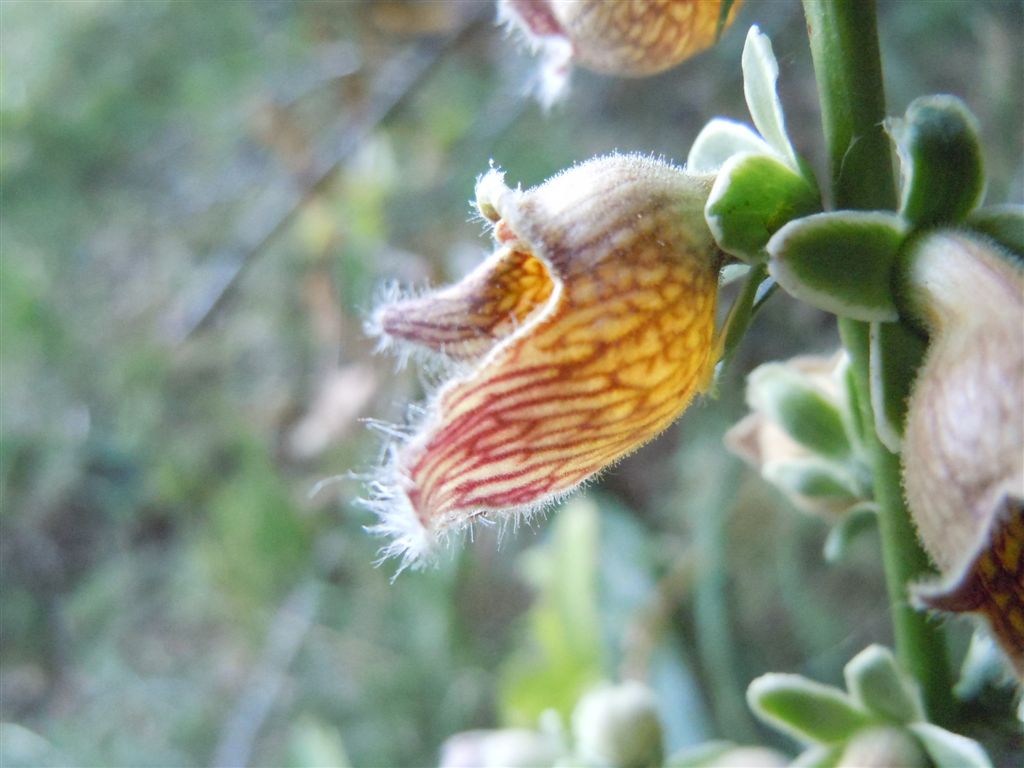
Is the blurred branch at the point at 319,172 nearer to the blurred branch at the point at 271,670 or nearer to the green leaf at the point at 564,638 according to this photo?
the blurred branch at the point at 271,670

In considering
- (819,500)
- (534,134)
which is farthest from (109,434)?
(819,500)

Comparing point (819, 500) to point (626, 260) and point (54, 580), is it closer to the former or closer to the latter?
point (626, 260)

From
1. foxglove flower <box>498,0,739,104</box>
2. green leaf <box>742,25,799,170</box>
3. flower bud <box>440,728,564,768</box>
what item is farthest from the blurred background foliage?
green leaf <box>742,25,799,170</box>

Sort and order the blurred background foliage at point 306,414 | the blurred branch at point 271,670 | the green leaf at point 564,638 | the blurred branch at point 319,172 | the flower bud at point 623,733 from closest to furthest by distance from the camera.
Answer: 1. the flower bud at point 623,733
2. the green leaf at point 564,638
3. the blurred background foliage at point 306,414
4. the blurred branch at point 271,670
5. the blurred branch at point 319,172

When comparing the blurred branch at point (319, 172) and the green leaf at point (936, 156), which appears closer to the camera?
the green leaf at point (936, 156)

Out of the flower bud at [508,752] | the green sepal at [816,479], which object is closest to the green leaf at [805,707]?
the green sepal at [816,479]

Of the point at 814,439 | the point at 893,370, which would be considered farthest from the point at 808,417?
the point at 893,370

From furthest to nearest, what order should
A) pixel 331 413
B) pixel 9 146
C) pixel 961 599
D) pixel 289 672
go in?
pixel 9 146 → pixel 289 672 → pixel 331 413 → pixel 961 599
